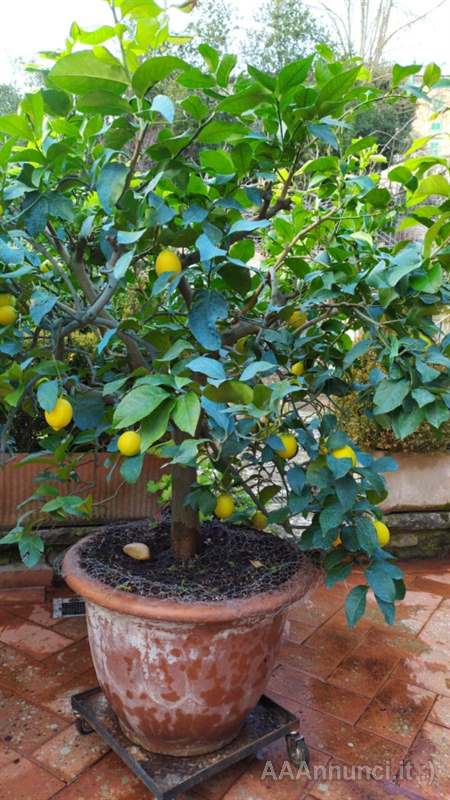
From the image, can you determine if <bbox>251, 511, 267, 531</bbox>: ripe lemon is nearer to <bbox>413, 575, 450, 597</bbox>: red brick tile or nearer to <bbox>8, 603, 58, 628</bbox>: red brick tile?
<bbox>8, 603, 58, 628</bbox>: red brick tile

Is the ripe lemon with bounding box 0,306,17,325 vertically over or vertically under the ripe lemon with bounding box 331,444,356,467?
over

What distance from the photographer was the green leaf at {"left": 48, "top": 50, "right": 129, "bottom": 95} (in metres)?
0.83

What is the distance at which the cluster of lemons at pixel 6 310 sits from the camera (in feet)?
3.74

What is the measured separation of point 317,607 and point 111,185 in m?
1.77

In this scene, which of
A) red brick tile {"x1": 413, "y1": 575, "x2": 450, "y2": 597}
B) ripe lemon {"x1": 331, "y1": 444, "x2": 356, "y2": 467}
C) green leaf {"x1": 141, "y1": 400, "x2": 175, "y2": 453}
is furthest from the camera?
red brick tile {"x1": 413, "y1": 575, "x2": 450, "y2": 597}

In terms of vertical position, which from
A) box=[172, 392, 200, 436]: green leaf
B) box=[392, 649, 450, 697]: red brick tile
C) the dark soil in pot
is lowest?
box=[392, 649, 450, 697]: red brick tile

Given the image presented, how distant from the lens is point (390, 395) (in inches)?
39.6

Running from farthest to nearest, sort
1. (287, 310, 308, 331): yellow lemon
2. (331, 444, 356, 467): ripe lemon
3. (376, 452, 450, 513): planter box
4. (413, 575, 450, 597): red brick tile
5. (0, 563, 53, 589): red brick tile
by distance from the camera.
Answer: (376, 452, 450, 513): planter box < (413, 575, 450, 597): red brick tile < (0, 563, 53, 589): red brick tile < (287, 310, 308, 331): yellow lemon < (331, 444, 356, 467): ripe lemon

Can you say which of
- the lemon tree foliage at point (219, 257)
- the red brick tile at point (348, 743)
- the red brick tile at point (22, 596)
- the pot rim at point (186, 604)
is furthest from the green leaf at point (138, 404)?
the red brick tile at point (22, 596)

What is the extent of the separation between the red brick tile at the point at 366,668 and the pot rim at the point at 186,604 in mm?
613

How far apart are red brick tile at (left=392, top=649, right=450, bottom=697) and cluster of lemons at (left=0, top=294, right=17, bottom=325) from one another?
147 cm

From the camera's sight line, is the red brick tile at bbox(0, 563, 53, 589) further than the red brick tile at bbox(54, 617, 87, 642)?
Yes

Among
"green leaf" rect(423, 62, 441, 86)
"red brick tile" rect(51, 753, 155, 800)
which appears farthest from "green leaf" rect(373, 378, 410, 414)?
"red brick tile" rect(51, 753, 155, 800)

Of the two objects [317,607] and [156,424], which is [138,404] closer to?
[156,424]
